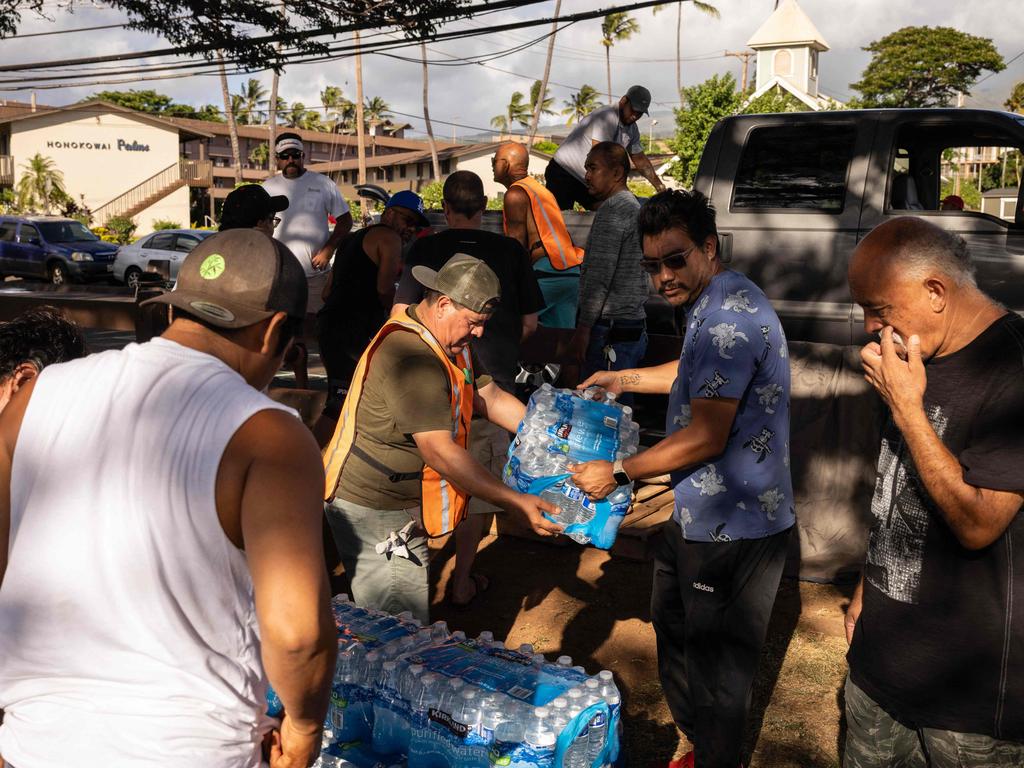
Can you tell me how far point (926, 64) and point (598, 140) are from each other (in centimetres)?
7597

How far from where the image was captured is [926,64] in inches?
2968

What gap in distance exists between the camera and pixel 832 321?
759 cm

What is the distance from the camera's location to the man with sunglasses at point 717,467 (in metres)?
3.49

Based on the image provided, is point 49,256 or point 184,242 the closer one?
point 184,242

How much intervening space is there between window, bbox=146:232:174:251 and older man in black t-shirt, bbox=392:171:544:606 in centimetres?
2299

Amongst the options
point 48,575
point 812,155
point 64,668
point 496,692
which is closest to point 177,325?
point 48,575

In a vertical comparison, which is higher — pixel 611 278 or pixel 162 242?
pixel 611 278

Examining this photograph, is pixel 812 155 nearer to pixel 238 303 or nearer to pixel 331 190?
pixel 331 190

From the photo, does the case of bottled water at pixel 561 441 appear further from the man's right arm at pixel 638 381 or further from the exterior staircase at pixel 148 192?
the exterior staircase at pixel 148 192

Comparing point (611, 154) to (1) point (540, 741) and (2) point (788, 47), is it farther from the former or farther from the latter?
(2) point (788, 47)

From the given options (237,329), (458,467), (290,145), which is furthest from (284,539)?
(290,145)

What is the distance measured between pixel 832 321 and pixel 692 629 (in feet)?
14.5

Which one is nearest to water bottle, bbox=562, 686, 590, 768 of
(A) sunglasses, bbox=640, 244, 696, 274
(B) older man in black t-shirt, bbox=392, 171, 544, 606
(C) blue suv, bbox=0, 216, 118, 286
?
(A) sunglasses, bbox=640, 244, 696, 274

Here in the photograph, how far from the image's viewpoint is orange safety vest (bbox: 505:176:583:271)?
6965 millimetres
